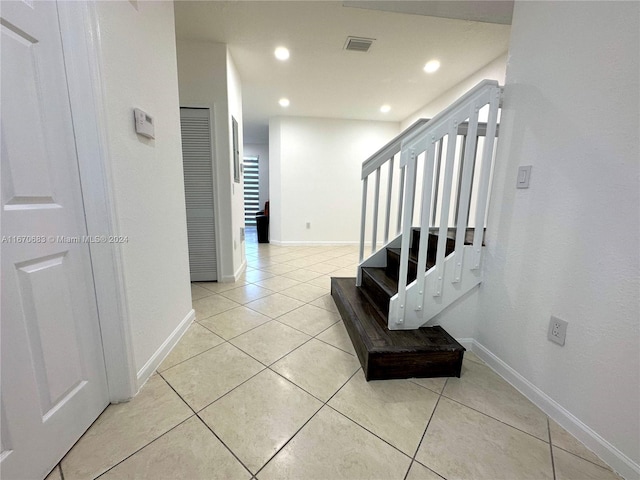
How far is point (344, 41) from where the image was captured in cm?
248

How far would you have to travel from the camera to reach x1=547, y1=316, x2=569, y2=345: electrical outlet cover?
3.74ft

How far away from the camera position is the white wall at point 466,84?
2680mm

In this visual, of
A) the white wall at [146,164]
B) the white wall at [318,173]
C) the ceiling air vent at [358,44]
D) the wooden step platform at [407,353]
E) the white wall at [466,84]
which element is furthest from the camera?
the white wall at [318,173]

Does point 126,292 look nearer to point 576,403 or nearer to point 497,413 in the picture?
point 497,413

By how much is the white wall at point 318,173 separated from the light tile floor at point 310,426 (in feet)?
11.9

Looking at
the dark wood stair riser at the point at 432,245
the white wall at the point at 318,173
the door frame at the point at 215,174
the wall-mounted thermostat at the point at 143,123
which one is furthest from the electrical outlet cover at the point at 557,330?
the white wall at the point at 318,173

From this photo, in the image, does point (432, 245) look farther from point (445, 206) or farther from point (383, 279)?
point (445, 206)

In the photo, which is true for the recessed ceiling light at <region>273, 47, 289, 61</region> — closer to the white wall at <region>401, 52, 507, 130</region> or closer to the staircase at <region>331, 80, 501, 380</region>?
the white wall at <region>401, 52, 507, 130</region>

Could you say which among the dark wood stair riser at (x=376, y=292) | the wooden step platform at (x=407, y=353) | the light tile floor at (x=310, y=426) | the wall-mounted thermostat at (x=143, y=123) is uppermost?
the wall-mounted thermostat at (x=143, y=123)

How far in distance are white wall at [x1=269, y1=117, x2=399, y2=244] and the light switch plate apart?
12.6 ft

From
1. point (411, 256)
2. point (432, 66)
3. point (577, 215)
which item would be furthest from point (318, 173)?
point (577, 215)

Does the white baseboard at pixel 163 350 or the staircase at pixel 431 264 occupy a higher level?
the staircase at pixel 431 264

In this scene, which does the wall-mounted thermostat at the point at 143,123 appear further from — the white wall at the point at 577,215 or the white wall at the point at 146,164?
the white wall at the point at 577,215

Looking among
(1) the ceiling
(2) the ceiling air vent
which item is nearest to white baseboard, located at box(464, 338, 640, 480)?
(1) the ceiling
